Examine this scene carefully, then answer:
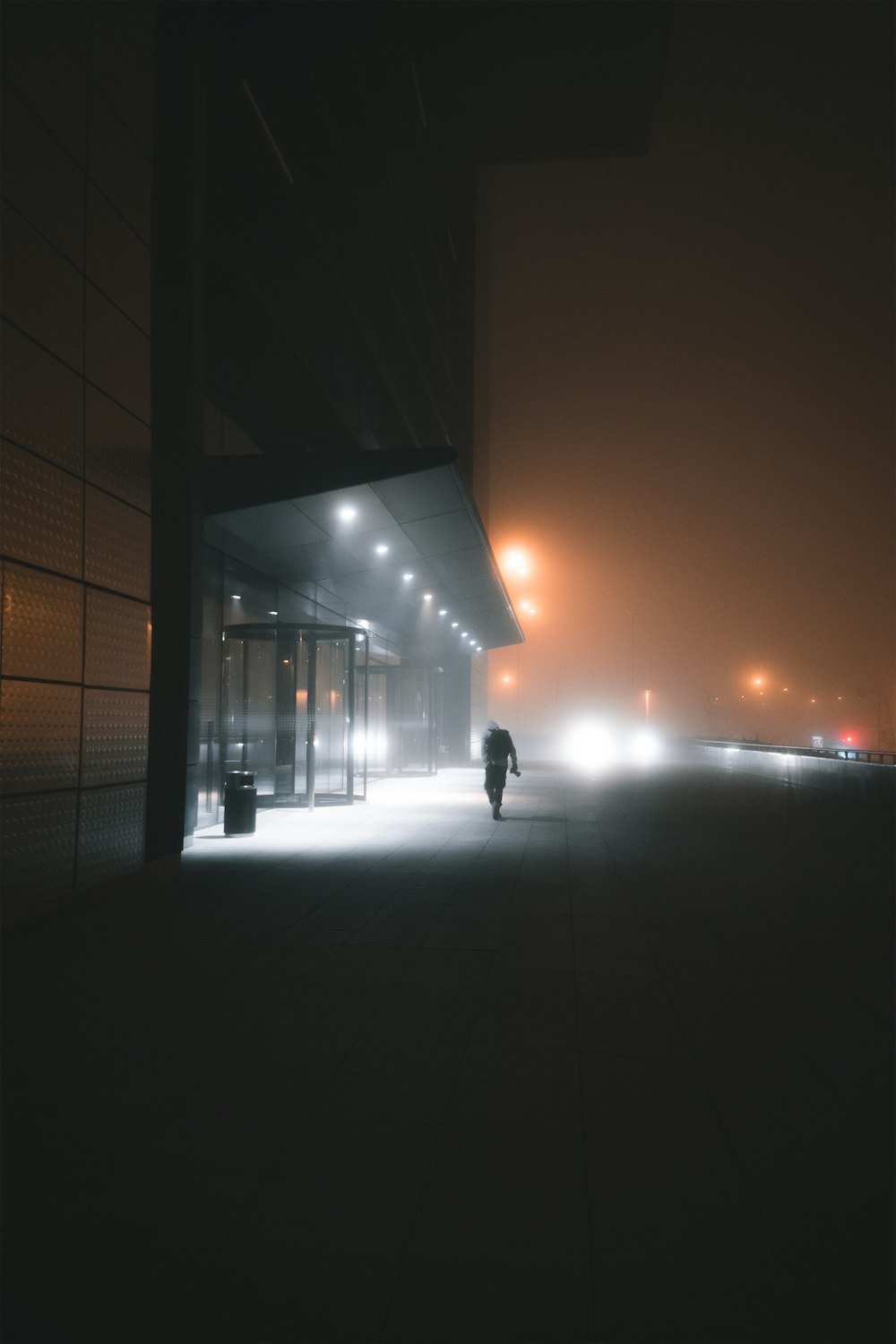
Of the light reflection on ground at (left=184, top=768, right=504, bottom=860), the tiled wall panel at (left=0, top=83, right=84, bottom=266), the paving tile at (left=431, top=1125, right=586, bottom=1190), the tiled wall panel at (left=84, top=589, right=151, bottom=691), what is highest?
the tiled wall panel at (left=0, top=83, right=84, bottom=266)

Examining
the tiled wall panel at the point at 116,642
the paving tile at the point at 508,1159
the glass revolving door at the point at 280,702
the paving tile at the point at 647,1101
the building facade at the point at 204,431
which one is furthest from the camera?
the glass revolving door at the point at 280,702

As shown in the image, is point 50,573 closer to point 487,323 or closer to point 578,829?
point 578,829

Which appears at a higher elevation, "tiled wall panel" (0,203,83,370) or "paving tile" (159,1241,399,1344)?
"tiled wall panel" (0,203,83,370)

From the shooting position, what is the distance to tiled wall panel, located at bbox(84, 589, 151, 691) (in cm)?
905

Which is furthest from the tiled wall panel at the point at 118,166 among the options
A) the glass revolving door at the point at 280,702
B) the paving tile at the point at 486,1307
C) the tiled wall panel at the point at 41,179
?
the paving tile at the point at 486,1307

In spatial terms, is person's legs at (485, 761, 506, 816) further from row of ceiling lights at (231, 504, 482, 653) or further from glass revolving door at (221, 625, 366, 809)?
row of ceiling lights at (231, 504, 482, 653)

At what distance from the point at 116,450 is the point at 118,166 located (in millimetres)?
2914

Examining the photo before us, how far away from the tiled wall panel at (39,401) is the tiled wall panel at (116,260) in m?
1.29

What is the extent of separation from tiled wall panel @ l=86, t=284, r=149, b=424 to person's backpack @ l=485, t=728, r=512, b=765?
28.8 ft

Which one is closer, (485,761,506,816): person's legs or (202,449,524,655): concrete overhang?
(202,449,524,655): concrete overhang

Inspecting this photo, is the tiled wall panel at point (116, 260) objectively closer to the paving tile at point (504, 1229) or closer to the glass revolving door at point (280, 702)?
the glass revolving door at point (280, 702)

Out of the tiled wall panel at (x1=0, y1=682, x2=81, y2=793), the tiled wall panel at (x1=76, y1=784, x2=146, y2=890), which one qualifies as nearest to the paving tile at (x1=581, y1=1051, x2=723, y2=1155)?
the tiled wall panel at (x1=0, y1=682, x2=81, y2=793)

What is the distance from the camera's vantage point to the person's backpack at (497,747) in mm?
16781

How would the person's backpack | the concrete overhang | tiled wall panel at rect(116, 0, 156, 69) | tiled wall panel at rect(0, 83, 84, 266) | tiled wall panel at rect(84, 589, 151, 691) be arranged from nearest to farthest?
tiled wall panel at rect(0, 83, 84, 266)
tiled wall panel at rect(84, 589, 151, 691)
tiled wall panel at rect(116, 0, 156, 69)
the concrete overhang
the person's backpack
